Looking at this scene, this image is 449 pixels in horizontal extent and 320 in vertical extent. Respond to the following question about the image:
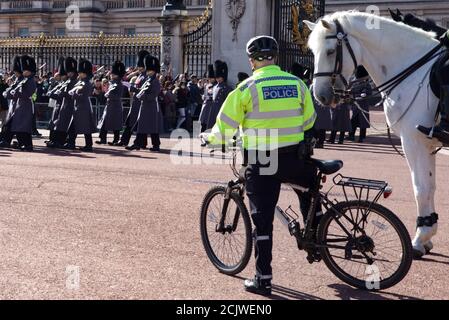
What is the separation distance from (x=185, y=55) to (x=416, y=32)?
57.5 ft

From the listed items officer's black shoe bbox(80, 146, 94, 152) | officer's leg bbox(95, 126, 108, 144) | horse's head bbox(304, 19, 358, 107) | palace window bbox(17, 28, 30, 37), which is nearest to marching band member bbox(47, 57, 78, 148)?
officer's black shoe bbox(80, 146, 94, 152)

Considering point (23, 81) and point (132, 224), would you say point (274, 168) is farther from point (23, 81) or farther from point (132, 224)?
point (23, 81)

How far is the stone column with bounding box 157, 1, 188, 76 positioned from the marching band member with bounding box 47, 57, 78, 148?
7216 mm

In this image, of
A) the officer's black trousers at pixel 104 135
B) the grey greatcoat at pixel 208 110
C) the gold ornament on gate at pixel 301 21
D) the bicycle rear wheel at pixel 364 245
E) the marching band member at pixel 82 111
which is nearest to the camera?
the bicycle rear wheel at pixel 364 245

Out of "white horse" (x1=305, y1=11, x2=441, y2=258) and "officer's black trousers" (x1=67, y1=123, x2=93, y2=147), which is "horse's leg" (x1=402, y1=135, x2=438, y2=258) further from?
"officer's black trousers" (x1=67, y1=123, x2=93, y2=147)

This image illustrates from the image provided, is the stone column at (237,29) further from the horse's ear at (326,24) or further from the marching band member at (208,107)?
the horse's ear at (326,24)


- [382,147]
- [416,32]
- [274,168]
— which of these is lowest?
[382,147]

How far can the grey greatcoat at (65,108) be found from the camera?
1627cm

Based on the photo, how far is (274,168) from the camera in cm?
547

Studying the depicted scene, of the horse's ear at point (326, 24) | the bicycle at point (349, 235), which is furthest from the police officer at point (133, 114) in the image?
the bicycle at point (349, 235)

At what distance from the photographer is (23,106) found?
15625 mm

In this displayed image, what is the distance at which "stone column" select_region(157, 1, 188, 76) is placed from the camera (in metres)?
23.4

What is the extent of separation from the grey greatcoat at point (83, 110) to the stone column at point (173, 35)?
7.66 meters
